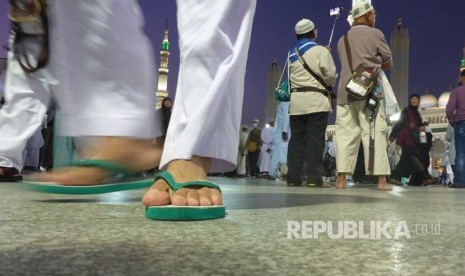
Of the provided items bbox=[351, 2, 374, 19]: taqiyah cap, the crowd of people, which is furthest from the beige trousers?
the crowd of people

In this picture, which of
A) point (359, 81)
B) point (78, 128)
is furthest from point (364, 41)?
point (78, 128)

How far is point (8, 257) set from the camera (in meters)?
0.53

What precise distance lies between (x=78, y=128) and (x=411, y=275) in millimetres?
831

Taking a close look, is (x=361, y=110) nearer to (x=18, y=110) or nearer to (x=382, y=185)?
(x=382, y=185)

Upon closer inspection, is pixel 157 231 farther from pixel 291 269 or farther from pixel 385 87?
pixel 385 87

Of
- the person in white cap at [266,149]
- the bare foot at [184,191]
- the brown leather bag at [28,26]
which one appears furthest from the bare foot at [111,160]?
the person in white cap at [266,149]

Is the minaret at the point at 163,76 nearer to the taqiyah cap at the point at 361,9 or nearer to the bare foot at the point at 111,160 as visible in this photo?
the taqiyah cap at the point at 361,9

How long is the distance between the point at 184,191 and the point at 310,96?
9.34ft

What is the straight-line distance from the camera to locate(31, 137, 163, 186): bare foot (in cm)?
107

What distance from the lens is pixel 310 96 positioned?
3.67 metres

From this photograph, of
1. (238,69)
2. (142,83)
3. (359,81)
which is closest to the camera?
(238,69)

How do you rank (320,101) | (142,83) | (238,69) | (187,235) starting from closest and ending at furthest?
(187,235) < (238,69) < (142,83) < (320,101)

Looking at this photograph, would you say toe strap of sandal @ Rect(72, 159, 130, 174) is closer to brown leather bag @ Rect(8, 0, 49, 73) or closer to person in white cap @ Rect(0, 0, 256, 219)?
person in white cap @ Rect(0, 0, 256, 219)

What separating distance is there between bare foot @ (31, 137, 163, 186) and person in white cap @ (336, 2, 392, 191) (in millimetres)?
2458
